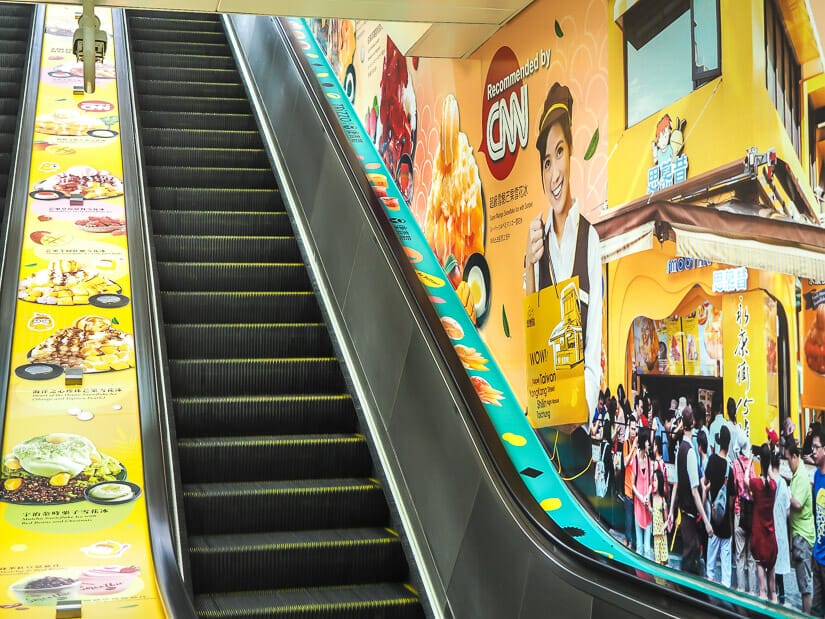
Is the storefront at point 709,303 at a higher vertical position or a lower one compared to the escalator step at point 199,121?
lower

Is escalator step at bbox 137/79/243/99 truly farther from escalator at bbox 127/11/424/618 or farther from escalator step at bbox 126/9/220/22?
escalator step at bbox 126/9/220/22

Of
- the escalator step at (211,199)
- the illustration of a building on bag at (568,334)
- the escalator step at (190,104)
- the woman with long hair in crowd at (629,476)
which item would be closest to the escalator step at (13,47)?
the escalator step at (190,104)

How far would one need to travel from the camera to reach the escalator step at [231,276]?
→ 19.5ft

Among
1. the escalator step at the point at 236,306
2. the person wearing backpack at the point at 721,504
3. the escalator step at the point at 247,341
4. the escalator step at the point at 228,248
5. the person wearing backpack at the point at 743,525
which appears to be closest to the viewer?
the person wearing backpack at the point at 743,525

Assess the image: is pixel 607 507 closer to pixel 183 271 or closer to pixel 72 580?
pixel 72 580

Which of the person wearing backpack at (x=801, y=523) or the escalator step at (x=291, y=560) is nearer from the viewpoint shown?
the person wearing backpack at (x=801, y=523)

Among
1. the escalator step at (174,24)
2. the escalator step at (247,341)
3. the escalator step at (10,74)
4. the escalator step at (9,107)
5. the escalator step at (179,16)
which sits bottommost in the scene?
the escalator step at (247,341)

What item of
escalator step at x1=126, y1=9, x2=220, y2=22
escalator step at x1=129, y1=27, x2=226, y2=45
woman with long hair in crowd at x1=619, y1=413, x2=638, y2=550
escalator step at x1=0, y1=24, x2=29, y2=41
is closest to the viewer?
woman with long hair in crowd at x1=619, y1=413, x2=638, y2=550

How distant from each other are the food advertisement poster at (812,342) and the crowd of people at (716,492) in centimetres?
7

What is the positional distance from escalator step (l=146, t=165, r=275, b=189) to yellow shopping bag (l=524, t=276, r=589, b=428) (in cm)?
353

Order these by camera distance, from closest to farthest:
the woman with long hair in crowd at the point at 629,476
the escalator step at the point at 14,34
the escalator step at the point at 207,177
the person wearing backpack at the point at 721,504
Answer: the person wearing backpack at the point at 721,504, the woman with long hair in crowd at the point at 629,476, the escalator step at the point at 207,177, the escalator step at the point at 14,34

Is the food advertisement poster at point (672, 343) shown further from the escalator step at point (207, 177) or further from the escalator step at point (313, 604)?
the escalator step at point (207, 177)

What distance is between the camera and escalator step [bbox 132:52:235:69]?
8734 mm

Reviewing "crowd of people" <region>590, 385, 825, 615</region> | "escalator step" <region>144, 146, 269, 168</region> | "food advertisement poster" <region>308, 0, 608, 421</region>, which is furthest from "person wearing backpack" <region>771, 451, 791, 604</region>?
"escalator step" <region>144, 146, 269, 168</region>
